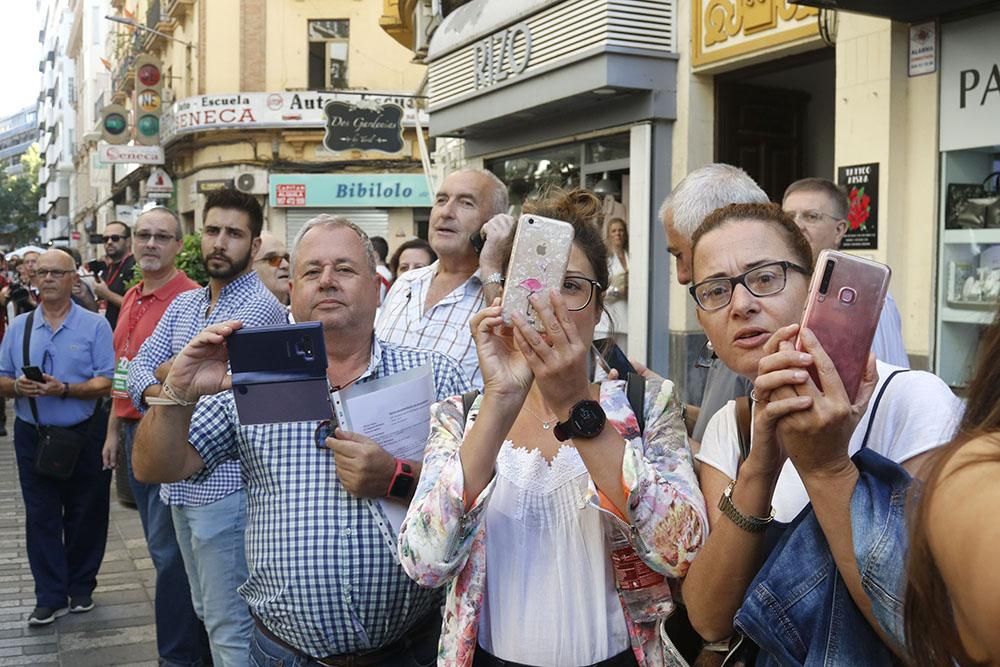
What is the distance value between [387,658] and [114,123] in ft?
74.1

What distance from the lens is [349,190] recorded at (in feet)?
82.5

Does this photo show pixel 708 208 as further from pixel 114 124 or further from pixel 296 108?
pixel 296 108

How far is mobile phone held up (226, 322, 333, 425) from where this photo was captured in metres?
2.46

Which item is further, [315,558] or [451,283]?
[451,283]

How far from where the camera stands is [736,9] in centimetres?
858

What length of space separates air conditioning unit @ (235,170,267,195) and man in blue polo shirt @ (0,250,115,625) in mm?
18944

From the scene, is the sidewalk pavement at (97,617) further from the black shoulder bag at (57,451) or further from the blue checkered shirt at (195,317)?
the blue checkered shirt at (195,317)

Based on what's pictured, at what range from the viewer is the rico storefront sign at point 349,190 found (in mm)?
24922

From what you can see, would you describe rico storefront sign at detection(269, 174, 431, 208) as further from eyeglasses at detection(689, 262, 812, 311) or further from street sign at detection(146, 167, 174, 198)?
eyeglasses at detection(689, 262, 812, 311)

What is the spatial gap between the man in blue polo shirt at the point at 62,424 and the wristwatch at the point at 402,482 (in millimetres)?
4057

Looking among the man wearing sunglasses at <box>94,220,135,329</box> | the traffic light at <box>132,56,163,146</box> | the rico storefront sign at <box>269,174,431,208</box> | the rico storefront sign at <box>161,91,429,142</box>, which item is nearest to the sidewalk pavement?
the man wearing sunglasses at <box>94,220,135,329</box>

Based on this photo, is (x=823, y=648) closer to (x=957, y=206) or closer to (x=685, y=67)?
(x=957, y=206)

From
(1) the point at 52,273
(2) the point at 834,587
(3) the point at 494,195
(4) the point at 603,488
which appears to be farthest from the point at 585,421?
(1) the point at 52,273

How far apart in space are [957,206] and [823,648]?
5679 millimetres
